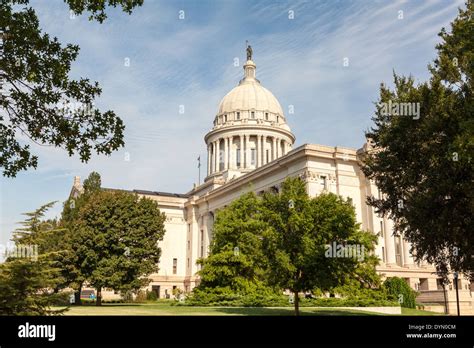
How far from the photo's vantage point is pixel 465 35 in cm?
1644

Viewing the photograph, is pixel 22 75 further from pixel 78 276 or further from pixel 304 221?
pixel 78 276

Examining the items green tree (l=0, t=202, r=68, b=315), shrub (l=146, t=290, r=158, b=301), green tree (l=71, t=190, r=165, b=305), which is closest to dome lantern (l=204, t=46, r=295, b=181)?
shrub (l=146, t=290, r=158, b=301)

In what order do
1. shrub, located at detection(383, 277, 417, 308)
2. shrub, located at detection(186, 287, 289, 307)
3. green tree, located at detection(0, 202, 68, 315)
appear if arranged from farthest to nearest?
shrub, located at detection(383, 277, 417, 308) → shrub, located at detection(186, 287, 289, 307) → green tree, located at detection(0, 202, 68, 315)

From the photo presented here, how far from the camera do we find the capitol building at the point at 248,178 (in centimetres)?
5566

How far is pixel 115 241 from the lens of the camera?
4906 cm

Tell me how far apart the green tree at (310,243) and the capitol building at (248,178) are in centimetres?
2637

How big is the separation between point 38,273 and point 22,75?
17.3 ft

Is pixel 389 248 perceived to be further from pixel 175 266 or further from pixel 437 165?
pixel 175 266

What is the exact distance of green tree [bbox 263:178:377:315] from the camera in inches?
1046

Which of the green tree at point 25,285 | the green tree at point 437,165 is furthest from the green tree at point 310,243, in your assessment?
the green tree at point 25,285

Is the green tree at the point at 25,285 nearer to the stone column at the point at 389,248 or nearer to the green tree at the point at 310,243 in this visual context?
the green tree at the point at 310,243

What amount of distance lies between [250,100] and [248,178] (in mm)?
33102

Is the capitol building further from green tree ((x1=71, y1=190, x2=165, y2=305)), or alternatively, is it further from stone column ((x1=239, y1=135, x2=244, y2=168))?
green tree ((x1=71, y1=190, x2=165, y2=305))
